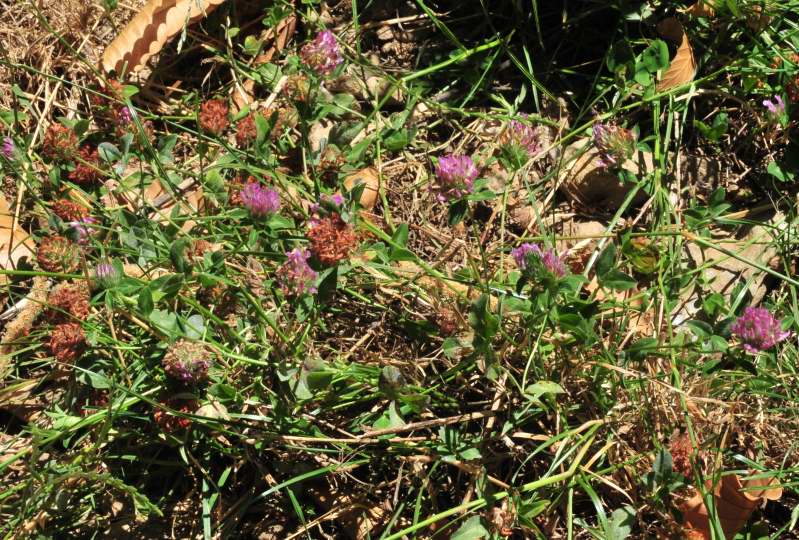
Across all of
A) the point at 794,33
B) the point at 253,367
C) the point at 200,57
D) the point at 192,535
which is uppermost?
the point at 200,57

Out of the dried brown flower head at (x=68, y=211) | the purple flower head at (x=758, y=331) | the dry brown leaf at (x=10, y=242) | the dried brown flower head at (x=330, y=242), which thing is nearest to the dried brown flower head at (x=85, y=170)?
the dried brown flower head at (x=68, y=211)

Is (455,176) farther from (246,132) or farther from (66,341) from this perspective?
(66,341)

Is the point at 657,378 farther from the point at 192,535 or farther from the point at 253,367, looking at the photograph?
the point at 192,535

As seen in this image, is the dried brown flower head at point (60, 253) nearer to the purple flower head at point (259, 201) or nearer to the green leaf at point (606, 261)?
the purple flower head at point (259, 201)

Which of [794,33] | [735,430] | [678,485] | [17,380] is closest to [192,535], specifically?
[17,380]

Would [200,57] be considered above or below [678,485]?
above

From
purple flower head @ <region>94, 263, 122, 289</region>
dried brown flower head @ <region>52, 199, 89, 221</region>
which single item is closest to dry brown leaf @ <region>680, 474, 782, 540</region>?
purple flower head @ <region>94, 263, 122, 289</region>

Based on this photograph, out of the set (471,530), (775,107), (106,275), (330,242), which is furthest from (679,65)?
(106,275)
